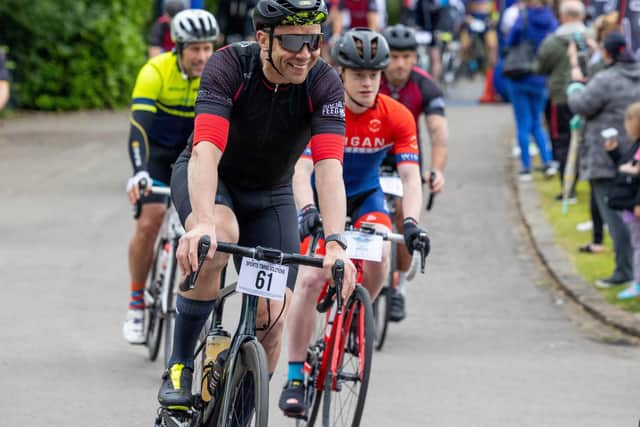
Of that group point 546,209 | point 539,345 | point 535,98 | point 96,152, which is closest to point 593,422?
point 539,345

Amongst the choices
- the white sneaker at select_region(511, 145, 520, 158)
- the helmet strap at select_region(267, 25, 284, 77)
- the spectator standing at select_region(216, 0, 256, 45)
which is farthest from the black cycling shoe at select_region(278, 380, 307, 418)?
the spectator standing at select_region(216, 0, 256, 45)

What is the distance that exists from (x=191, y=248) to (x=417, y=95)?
15.6ft

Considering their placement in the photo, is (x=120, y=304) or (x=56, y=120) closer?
(x=120, y=304)

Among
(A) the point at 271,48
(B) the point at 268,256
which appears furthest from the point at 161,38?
(B) the point at 268,256

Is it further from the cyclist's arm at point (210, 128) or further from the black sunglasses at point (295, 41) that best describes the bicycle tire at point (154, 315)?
the black sunglasses at point (295, 41)

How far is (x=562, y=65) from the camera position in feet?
49.1

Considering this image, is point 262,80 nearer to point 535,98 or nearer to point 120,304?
point 120,304

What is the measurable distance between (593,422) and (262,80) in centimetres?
291

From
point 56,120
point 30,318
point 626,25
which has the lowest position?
point 56,120

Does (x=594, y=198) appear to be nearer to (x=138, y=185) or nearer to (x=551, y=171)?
(x=551, y=171)

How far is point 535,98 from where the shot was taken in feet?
54.2

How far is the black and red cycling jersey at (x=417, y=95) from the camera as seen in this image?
31.0ft

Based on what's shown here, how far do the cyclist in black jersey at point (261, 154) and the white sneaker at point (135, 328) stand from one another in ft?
8.45

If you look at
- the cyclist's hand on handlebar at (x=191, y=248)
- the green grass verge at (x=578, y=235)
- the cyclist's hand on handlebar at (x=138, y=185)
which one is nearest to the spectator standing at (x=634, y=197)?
the green grass verge at (x=578, y=235)
